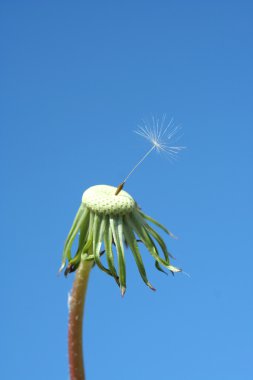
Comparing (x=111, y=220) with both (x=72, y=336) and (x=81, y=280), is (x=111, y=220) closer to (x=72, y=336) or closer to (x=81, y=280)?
(x=81, y=280)

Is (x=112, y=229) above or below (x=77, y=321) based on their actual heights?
above

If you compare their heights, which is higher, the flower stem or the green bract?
the green bract

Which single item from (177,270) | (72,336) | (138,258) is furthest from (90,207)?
(72,336)

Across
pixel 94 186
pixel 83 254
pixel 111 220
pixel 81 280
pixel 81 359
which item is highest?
pixel 94 186

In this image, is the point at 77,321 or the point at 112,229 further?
the point at 112,229

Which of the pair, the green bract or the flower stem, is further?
the green bract
